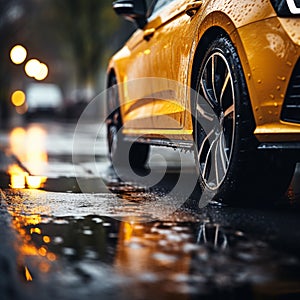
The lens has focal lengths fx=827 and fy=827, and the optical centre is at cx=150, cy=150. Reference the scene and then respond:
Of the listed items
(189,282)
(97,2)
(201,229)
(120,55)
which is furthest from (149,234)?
(97,2)

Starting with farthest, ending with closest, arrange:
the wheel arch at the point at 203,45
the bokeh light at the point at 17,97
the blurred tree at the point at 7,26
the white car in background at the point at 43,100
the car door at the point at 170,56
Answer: the bokeh light at the point at 17,97 → the white car in background at the point at 43,100 → the blurred tree at the point at 7,26 → the car door at the point at 170,56 → the wheel arch at the point at 203,45

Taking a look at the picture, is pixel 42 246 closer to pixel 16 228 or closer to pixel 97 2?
pixel 16 228

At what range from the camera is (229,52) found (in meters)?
4.95

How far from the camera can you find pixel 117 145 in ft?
27.7

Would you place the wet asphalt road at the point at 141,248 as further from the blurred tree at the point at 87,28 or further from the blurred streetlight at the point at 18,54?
the blurred tree at the point at 87,28

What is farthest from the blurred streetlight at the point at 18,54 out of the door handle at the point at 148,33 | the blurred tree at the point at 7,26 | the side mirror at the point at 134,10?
the blurred tree at the point at 7,26

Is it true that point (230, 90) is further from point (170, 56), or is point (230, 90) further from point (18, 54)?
point (18, 54)

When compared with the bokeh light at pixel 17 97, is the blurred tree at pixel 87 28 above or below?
above

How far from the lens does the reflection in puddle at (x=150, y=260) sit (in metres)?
2.92

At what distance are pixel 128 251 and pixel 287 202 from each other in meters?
2.14

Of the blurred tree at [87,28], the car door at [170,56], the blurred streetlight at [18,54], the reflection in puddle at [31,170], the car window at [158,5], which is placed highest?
the blurred tree at [87,28]

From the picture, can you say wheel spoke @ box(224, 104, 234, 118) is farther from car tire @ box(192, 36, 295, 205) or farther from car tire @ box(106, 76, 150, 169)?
car tire @ box(106, 76, 150, 169)

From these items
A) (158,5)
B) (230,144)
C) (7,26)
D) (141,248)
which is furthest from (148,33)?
(7,26)

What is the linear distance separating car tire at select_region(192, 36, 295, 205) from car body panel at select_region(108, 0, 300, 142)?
0.09 m
